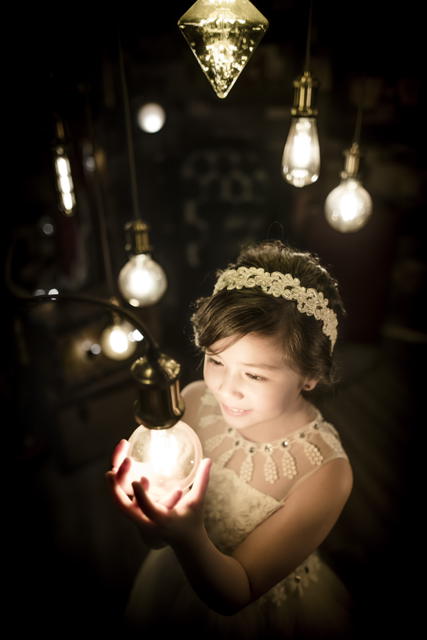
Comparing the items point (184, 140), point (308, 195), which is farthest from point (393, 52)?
point (184, 140)

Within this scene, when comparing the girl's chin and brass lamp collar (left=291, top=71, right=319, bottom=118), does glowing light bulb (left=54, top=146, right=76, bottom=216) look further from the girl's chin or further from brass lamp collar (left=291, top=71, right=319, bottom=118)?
the girl's chin

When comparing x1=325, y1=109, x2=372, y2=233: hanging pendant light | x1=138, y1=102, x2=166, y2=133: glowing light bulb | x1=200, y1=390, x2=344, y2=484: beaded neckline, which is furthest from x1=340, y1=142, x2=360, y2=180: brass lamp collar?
x1=138, y1=102, x2=166, y2=133: glowing light bulb

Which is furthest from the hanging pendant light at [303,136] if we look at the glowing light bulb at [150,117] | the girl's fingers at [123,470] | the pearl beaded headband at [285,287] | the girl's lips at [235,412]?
the glowing light bulb at [150,117]

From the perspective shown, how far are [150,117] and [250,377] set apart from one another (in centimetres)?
315

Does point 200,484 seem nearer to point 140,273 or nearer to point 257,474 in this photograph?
point 257,474

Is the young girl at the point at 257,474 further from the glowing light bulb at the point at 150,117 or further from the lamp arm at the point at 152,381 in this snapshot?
the glowing light bulb at the point at 150,117

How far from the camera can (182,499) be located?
1137mm

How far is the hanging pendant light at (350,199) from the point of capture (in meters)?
1.87

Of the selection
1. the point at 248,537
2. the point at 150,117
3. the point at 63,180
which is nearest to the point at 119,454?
the point at 248,537

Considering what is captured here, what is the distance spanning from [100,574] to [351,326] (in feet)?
9.28

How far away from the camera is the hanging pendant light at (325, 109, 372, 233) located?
1.87 meters

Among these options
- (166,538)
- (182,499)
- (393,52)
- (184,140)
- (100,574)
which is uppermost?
(393,52)

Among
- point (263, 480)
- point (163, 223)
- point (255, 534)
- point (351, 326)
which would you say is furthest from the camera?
point (163, 223)

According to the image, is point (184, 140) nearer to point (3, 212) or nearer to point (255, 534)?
point (3, 212)
